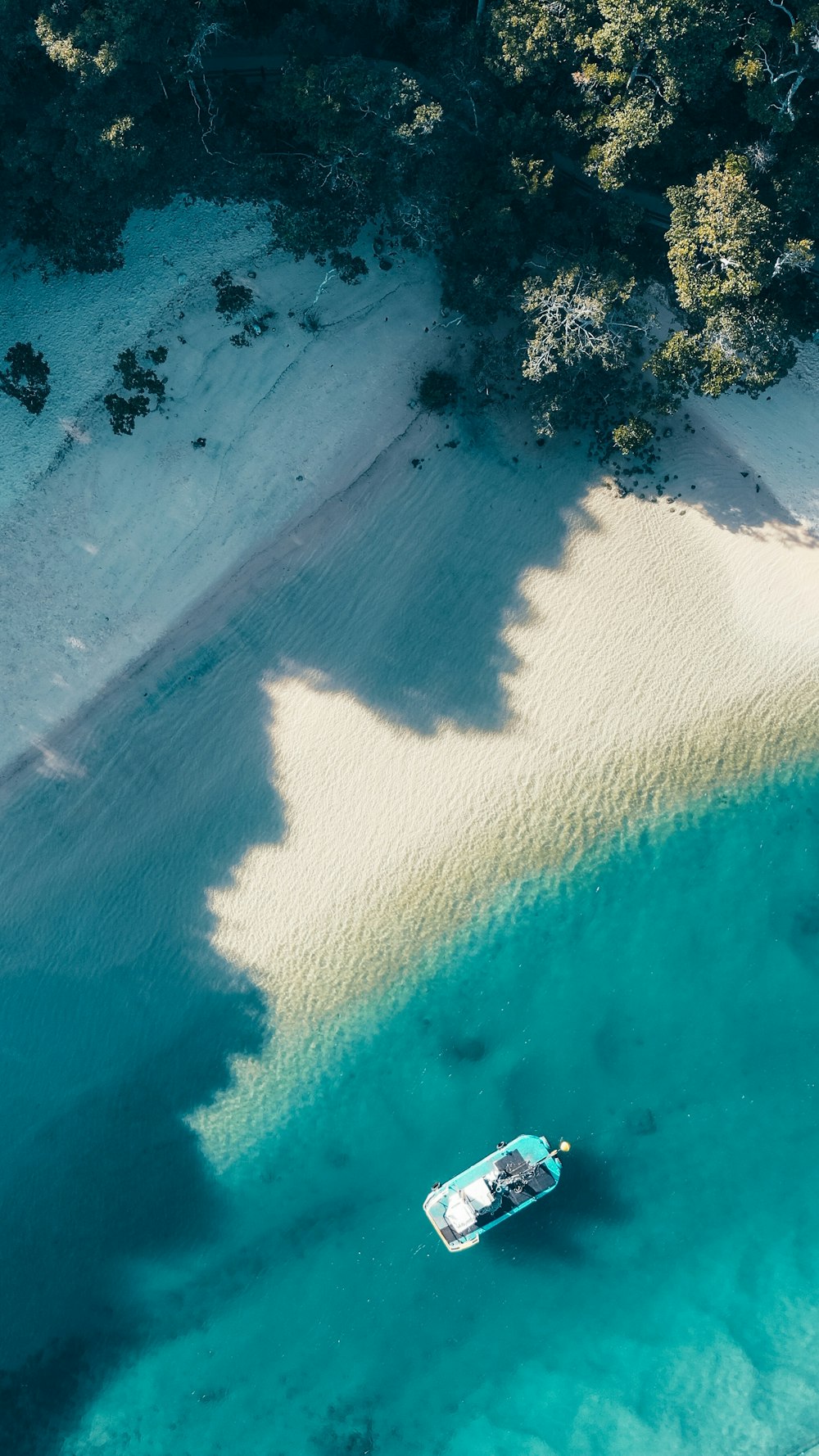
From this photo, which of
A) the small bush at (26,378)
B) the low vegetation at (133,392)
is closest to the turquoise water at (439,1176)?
the low vegetation at (133,392)

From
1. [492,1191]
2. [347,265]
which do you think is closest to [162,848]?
[492,1191]

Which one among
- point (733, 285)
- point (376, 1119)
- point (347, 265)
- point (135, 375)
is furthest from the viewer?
point (376, 1119)

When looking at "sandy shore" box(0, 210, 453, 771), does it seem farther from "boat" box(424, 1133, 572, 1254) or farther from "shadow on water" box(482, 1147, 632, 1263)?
"shadow on water" box(482, 1147, 632, 1263)

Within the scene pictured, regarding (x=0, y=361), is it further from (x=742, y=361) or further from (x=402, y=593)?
(x=742, y=361)

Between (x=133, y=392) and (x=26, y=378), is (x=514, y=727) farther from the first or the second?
(x=26, y=378)

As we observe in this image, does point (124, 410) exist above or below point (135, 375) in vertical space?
below

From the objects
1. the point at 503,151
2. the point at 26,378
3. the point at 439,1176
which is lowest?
the point at 439,1176
